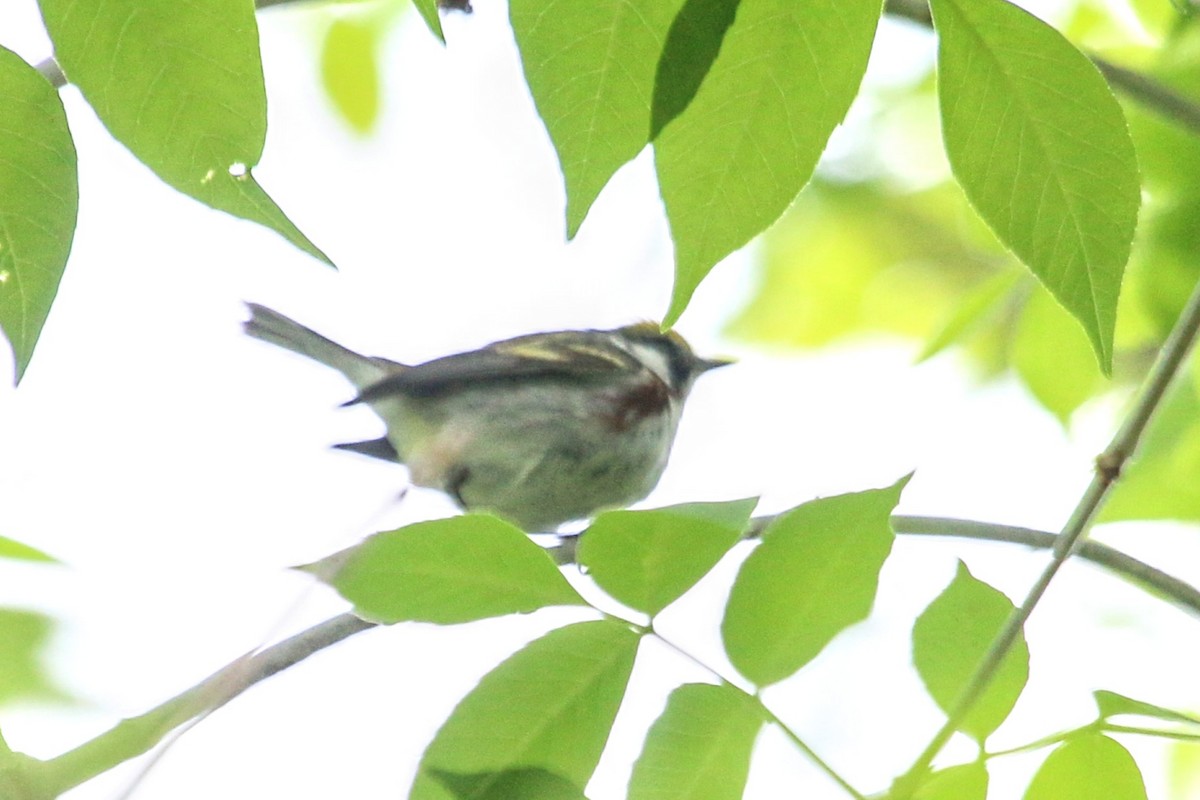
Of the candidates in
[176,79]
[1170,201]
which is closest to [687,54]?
[176,79]

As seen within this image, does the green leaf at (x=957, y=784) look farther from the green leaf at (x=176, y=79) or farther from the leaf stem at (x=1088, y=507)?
the green leaf at (x=176, y=79)

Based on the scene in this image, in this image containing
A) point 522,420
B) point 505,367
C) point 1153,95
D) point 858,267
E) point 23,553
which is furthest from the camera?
point 858,267

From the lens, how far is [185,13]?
1.21 meters

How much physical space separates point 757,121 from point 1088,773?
698mm

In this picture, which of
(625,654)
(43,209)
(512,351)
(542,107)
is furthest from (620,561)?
(512,351)

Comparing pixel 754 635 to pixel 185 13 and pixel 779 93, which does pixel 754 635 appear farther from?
pixel 185 13

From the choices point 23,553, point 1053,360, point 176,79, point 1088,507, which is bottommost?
point 23,553

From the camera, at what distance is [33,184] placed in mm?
1196

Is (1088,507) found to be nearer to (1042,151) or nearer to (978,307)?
(1042,151)

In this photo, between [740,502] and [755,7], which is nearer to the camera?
[755,7]

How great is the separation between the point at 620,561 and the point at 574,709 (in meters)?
0.15

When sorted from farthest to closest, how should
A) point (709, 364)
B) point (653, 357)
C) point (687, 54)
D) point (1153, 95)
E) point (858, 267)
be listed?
point (709, 364) < point (653, 357) < point (858, 267) < point (1153, 95) < point (687, 54)

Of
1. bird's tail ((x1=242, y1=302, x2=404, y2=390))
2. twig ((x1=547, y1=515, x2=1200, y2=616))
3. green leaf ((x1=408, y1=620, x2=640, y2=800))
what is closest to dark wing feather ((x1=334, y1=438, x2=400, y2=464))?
bird's tail ((x1=242, y1=302, x2=404, y2=390))

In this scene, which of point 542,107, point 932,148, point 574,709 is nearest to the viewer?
point 542,107
